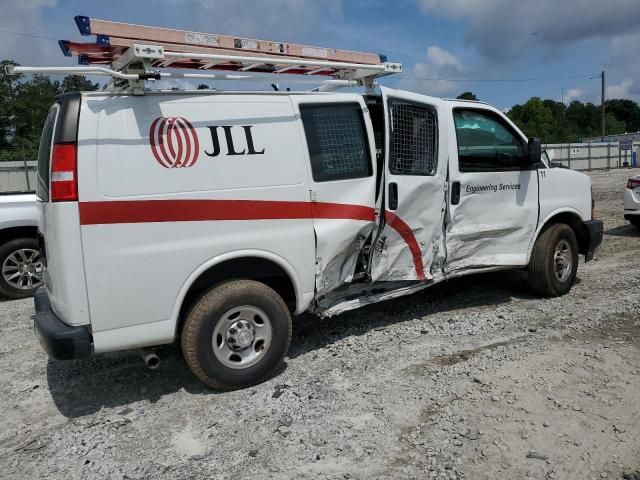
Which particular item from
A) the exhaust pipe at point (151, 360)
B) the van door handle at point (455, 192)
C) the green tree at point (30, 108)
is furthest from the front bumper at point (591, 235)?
the green tree at point (30, 108)

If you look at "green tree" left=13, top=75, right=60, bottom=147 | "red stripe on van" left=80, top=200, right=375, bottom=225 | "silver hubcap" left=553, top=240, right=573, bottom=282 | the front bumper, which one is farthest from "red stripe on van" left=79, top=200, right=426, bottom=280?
"green tree" left=13, top=75, right=60, bottom=147

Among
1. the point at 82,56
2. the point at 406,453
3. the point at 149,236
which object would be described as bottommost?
the point at 406,453

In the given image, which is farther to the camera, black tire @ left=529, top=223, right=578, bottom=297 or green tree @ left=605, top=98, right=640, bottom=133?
green tree @ left=605, top=98, right=640, bottom=133

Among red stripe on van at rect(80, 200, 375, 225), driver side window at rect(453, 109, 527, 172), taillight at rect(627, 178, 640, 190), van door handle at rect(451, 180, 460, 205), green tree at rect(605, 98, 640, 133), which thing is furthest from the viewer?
green tree at rect(605, 98, 640, 133)

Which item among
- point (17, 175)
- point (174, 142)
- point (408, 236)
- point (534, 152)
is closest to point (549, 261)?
point (534, 152)

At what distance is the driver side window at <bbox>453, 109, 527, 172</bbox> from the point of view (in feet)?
18.3

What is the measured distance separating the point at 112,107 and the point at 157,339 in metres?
1.63

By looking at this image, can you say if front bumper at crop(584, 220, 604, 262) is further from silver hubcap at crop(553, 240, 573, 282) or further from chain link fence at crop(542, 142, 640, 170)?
chain link fence at crop(542, 142, 640, 170)

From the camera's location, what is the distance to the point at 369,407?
3.93 metres

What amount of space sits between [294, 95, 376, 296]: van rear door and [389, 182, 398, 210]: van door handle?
0.59 ft

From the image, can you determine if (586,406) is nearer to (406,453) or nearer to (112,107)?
(406,453)

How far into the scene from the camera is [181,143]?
13.0ft

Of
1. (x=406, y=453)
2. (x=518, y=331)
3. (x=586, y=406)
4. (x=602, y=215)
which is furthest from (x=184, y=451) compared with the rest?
(x=602, y=215)

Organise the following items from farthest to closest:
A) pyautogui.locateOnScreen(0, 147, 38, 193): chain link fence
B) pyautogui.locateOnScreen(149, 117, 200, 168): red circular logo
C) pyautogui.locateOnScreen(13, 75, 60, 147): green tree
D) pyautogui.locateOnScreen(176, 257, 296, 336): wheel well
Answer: pyautogui.locateOnScreen(13, 75, 60, 147): green tree → pyautogui.locateOnScreen(0, 147, 38, 193): chain link fence → pyautogui.locateOnScreen(176, 257, 296, 336): wheel well → pyautogui.locateOnScreen(149, 117, 200, 168): red circular logo
